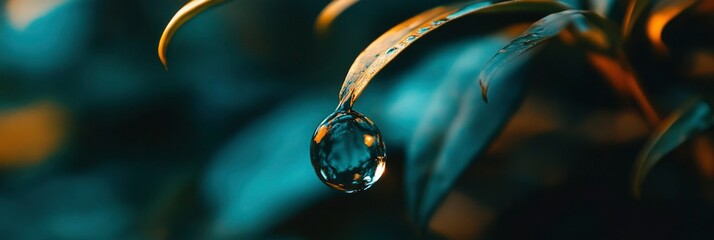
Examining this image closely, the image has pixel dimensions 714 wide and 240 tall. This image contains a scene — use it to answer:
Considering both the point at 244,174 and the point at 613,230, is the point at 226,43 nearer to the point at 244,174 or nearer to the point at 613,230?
the point at 244,174

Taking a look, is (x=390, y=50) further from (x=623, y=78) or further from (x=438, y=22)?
(x=623, y=78)

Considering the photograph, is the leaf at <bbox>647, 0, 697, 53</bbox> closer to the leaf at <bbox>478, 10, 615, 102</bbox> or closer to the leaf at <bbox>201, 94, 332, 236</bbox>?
the leaf at <bbox>478, 10, 615, 102</bbox>

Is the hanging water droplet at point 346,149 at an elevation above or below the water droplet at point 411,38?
below

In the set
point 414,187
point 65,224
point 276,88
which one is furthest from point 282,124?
point 65,224

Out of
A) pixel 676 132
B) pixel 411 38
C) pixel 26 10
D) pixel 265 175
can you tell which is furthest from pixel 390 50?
pixel 26 10

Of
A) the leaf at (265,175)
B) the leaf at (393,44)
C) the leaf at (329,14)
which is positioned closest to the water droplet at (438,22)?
the leaf at (393,44)

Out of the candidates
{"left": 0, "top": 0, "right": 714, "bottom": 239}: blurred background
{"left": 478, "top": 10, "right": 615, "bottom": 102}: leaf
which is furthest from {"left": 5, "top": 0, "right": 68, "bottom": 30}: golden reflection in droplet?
Result: {"left": 478, "top": 10, "right": 615, "bottom": 102}: leaf

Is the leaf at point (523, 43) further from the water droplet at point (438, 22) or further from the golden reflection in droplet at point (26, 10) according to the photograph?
the golden reflection in droplet at point (26, 10)
